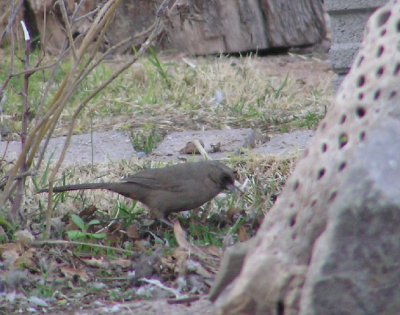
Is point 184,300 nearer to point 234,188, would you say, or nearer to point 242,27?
point 234,188

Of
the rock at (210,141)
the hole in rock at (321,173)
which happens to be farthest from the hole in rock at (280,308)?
the rock at (210,141)

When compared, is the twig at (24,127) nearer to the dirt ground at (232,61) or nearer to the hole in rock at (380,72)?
the dirt ground at (232,61)

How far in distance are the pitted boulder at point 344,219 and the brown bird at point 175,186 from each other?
1753 millimetres

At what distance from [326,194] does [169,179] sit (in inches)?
86.2

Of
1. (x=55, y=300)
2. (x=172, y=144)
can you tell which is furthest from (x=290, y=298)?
(x=172, y=144)

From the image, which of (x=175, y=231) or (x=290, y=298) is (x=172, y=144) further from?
(x=290, y=298)

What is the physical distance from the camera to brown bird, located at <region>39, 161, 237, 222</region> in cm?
516

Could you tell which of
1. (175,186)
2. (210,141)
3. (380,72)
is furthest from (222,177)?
(380,72)

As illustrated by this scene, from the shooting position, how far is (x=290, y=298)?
3092 mm

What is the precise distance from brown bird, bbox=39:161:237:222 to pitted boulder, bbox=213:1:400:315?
175 centimetres

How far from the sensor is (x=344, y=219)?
3.00 metres

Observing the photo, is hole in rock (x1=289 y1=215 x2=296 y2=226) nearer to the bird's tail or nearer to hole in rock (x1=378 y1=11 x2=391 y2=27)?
hole in rock (x1=378 y1=11 x2=391 y2=27)

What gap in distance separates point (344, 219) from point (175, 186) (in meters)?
2.27

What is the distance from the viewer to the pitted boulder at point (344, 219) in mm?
2998
